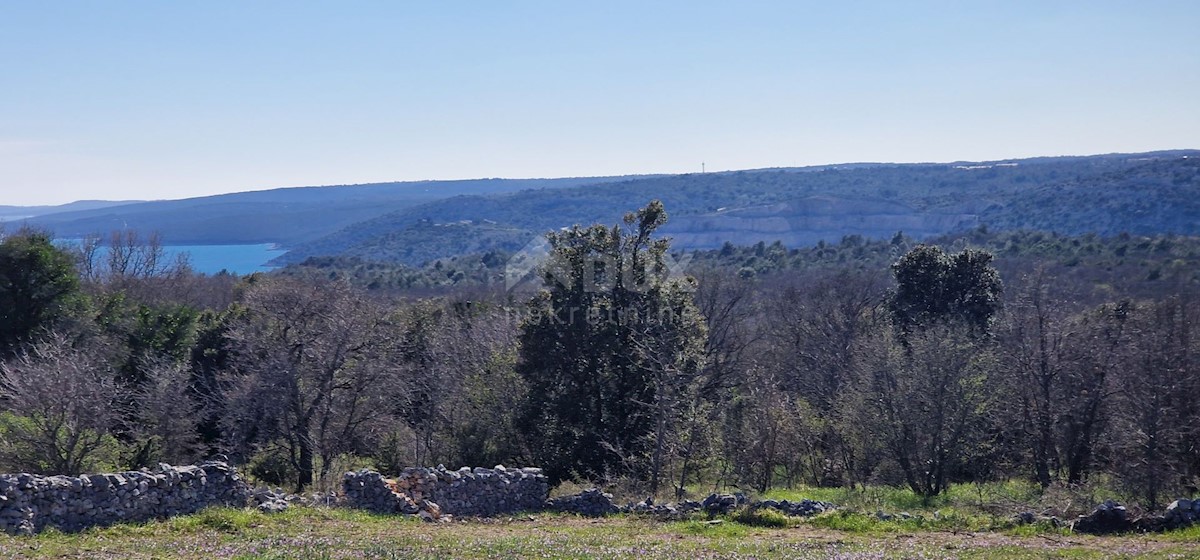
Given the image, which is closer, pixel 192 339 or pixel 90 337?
pixel 90 337

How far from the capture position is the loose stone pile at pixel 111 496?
51.2 feet

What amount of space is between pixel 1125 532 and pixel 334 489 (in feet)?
Answer: 51.4

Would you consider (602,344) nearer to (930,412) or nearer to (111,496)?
(930,412)

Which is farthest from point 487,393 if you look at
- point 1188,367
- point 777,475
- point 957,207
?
point 957,207

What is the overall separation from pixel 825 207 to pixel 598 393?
127521mm

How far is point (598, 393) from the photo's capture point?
2753 cm

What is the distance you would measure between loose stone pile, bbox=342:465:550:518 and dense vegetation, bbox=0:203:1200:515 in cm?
447

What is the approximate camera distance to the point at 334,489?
21.8 meters

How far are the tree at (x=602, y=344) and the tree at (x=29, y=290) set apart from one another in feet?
63.8

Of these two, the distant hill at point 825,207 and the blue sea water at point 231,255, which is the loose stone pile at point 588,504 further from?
the blue sea water at point 231,255

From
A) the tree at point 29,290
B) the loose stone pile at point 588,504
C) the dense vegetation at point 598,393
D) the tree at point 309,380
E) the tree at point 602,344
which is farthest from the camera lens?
the tree at point 29,290

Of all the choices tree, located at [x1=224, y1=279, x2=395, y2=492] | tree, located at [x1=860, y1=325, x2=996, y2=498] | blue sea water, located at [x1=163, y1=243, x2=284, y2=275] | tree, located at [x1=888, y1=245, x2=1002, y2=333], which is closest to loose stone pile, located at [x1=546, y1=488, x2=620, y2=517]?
tree, located at [x1=860, y1=325, x2=996, y2=498]

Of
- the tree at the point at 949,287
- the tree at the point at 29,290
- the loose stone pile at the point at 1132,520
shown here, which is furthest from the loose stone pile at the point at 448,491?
the tree at the point at 949,287

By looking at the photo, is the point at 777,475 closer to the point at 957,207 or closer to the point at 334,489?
the point at 334,489
